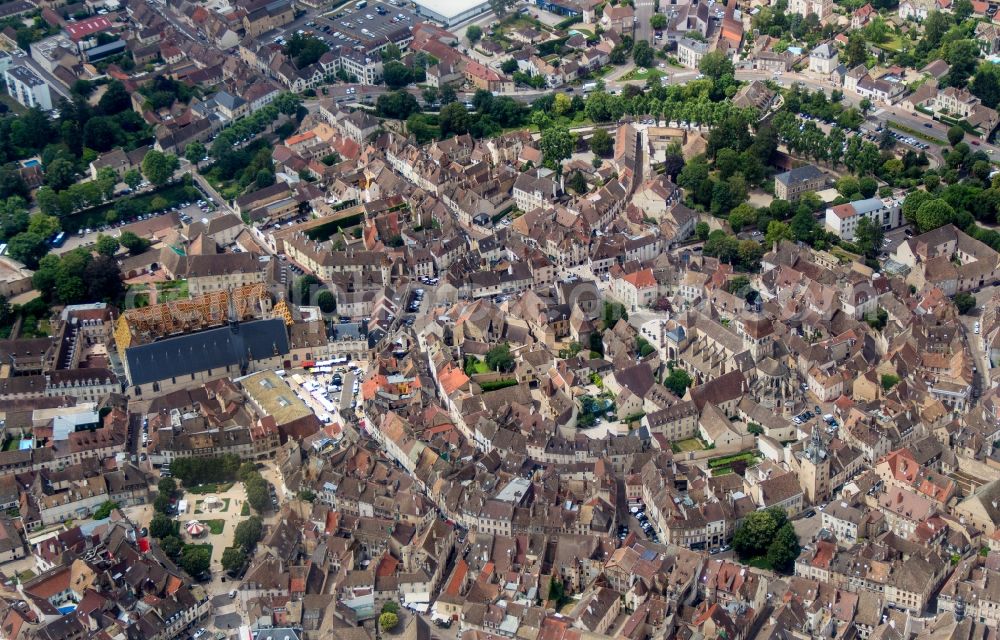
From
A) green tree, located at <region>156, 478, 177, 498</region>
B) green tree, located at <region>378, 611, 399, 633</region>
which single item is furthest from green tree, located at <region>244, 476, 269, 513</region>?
green tree, located at <region>378, 611, 399, 633</region>

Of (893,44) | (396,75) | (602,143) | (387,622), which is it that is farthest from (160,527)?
(893,44)

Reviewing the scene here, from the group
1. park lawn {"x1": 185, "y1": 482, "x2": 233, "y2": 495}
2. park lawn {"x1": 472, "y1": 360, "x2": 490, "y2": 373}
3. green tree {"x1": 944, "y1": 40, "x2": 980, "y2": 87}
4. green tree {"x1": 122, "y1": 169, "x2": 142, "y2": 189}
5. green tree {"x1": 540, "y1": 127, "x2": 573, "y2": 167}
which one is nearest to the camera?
park lawn {"x1": 185, "y1": 482, "x2": 233, "y2": 495}

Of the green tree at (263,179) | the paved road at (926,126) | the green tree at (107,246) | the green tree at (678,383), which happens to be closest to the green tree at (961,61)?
the paved road at (926,126)

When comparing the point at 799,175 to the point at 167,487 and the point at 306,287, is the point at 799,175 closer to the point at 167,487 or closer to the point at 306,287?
the point at 306,287

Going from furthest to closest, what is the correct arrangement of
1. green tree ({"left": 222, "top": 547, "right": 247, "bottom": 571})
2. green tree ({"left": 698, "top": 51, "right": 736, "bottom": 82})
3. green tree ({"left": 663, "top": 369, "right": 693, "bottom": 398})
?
1. green tree ({"left": 698, "top": 51, "right": 736, "bottom": 82})
2. green tree ({"left": 663, "top": 369, "right": 693, "bottom": 398})
3. green tree ({"left": 222, "top": 547, "right": 247, "bottom": 571})

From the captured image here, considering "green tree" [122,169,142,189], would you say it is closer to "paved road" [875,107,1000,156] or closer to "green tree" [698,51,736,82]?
"green tree" [698,51,736,82]
